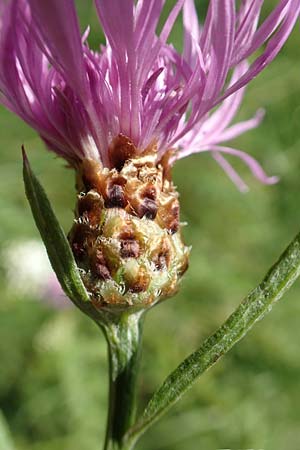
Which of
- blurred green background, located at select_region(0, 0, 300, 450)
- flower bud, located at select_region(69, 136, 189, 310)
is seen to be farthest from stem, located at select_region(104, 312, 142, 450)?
blurred green background, located at select_region(0, 0, 300, 450)

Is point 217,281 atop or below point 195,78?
below

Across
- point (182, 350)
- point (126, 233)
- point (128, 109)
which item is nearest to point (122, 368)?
point (126, 233)

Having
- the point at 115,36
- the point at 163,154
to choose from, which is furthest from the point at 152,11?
the point at 163,154

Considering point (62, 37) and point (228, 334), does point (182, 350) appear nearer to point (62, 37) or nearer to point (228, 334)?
point (228, 334)

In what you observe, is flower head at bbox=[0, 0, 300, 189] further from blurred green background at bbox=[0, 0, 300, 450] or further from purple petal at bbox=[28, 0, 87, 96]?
blurred green background at bbox=[0, 0, 300, 450]

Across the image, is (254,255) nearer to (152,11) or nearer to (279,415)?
(279,415)

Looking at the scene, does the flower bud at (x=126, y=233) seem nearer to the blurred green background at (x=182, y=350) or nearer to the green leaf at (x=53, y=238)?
the green leaf at (x=53, y=238)
